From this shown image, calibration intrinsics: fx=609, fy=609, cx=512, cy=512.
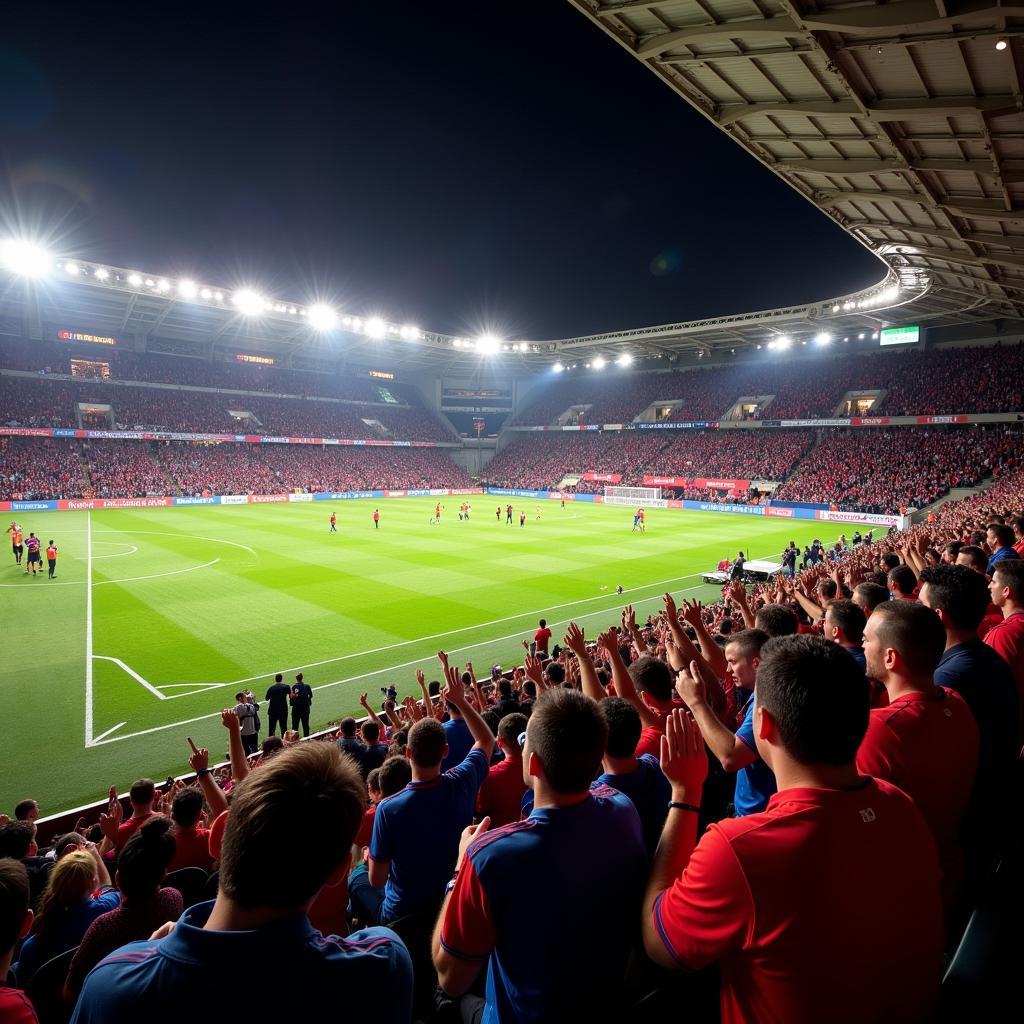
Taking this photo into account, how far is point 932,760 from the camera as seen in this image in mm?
2822

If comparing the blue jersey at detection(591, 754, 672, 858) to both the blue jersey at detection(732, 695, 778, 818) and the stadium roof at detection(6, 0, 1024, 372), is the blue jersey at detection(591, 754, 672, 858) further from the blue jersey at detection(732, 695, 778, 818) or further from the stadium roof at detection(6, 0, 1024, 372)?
the stadium roof at detection(6, 0, 1024, 372)

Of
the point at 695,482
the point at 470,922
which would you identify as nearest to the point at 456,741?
the point at 470,922

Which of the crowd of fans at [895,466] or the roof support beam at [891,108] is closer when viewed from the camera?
the roof support beam at [891,108]

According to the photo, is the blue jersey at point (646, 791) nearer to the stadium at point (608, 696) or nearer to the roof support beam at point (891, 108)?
the stadium at point (608, 696)

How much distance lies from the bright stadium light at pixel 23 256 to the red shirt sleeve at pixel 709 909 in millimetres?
55763

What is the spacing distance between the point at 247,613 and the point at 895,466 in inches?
1935

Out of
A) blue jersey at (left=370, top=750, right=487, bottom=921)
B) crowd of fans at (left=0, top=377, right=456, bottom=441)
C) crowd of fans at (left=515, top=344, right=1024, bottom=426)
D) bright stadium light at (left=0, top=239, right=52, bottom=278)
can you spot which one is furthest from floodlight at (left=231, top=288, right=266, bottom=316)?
blue jersey at (left=370, top=750, right=487, bottom=921)

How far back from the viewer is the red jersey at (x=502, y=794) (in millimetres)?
4430

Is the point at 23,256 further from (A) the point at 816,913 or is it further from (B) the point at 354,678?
(A) the point at 816,913

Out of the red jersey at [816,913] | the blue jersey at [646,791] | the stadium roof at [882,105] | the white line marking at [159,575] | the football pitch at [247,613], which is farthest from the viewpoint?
the white line marking at [159,575]

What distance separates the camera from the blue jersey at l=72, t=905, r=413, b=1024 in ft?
4.77

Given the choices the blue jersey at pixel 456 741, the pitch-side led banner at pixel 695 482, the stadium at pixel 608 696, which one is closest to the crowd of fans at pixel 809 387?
the stadium at pixel 608 696

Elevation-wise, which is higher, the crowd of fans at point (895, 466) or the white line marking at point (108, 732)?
the crowd of fans at point (895, 466)

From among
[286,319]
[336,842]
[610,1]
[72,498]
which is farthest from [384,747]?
[286,319]
